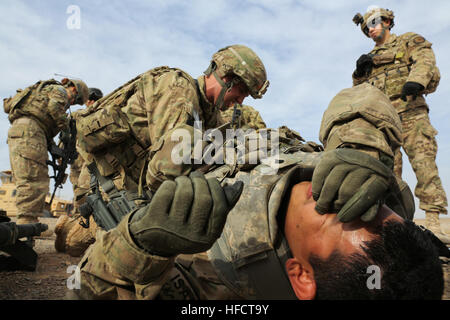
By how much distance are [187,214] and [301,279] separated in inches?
22.8

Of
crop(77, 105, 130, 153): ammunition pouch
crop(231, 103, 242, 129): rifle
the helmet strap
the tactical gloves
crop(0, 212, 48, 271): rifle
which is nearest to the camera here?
crop(77, 105, 130, 153): ammunition pouch

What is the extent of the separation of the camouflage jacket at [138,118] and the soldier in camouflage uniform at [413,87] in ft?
8.63

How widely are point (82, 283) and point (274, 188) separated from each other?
0.81m

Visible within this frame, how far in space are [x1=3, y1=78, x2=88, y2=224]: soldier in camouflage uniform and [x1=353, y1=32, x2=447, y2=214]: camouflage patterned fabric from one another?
4.29m

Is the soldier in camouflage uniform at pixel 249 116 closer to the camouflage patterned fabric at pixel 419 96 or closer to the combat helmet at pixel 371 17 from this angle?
the camouflage patterned fabric at pixel 419 96

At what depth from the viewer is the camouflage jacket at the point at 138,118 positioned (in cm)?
252

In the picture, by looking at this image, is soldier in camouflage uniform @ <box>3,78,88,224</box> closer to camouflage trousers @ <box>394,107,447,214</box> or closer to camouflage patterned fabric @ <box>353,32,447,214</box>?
camouflage patterned fabric @ <box>353,32,447,214</box>

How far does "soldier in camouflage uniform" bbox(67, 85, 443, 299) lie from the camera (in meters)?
0.93

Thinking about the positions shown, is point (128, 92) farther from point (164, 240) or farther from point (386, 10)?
point (386, 10)

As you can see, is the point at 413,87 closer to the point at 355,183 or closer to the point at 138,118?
the point at 138,118

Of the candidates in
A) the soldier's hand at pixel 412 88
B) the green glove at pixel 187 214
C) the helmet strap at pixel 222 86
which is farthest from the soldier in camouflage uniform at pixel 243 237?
the soldier's hand at pixel 412 88

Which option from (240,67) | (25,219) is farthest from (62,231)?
(240,67)

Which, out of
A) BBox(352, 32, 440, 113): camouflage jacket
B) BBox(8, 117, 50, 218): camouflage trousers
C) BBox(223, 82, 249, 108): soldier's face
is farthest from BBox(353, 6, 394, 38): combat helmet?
BBox(8, 117, 50, 218): camouflage trousers
